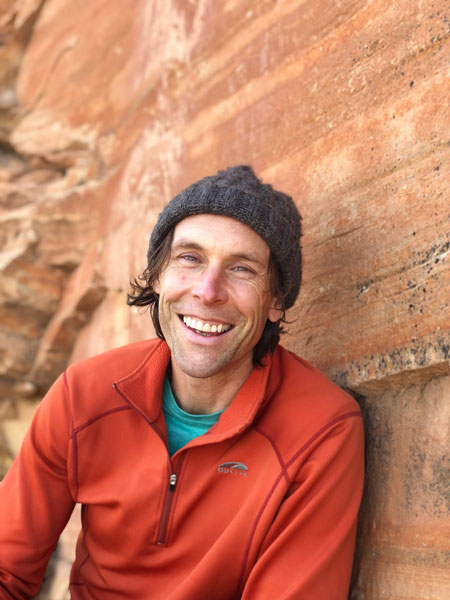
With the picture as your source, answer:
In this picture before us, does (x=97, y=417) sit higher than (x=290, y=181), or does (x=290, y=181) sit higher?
(x=290, y=181)

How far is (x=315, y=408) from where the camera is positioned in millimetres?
2691

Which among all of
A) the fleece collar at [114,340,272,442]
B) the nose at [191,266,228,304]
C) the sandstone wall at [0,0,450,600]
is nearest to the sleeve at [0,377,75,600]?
the fleece collar at [114,340,272,442]

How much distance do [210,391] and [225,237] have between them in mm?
604

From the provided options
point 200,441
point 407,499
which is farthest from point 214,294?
point 407,499

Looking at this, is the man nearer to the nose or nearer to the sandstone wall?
the nose

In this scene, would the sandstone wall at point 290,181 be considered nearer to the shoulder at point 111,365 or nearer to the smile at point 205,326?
the smile at point 205,326

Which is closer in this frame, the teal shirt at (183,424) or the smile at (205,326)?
the smile at (205,326)

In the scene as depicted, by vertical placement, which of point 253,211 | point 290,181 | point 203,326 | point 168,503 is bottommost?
point 168,503

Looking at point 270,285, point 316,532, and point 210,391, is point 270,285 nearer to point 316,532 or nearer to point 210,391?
point 210,391

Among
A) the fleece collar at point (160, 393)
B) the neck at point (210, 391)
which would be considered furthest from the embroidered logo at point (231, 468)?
the neck at point (210, 391)

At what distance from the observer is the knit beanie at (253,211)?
280 cm

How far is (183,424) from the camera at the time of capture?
2.92 metres

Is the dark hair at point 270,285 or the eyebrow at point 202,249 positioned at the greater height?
the eyebrow at point 202,249

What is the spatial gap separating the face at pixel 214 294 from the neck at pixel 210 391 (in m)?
0.09
